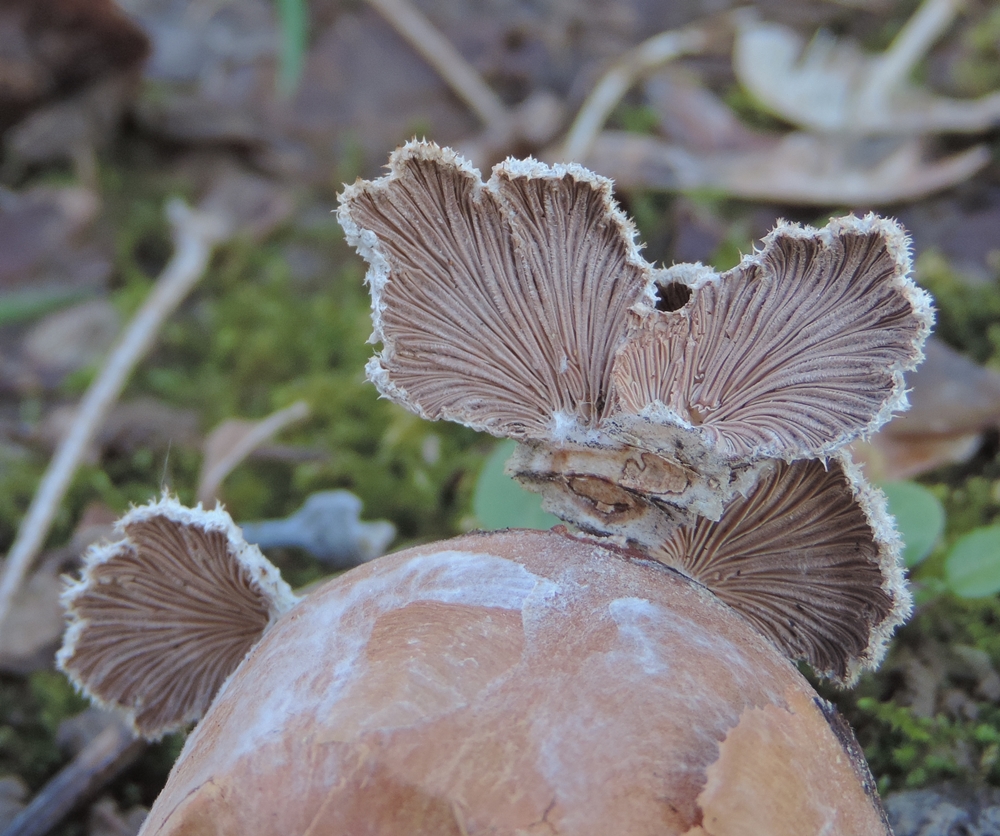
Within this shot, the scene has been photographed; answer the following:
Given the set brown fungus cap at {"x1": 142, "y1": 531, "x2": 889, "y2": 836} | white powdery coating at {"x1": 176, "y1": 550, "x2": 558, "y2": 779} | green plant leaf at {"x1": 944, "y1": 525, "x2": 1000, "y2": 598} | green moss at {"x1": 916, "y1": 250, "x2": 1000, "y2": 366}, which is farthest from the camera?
green moss at {"x1": 916, "y1": 250, "x2": 1000, "y2": 366}

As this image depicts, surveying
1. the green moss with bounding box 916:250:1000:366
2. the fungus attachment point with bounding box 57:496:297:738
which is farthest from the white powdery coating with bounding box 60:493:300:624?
the green moss with bounding box 916:250:1000:366

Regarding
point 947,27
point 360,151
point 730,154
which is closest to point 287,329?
point 360,151

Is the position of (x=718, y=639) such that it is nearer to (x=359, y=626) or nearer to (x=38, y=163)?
(x=359, y=626)

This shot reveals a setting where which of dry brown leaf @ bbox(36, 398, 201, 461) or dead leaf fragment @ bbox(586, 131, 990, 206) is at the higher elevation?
dead leaf fragment @ bbox(586, 131, 990, 206)

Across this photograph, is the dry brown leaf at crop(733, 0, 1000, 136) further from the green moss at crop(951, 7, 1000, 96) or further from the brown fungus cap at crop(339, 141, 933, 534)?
the brown fungus cap at crop(339, 141, 933, 534)

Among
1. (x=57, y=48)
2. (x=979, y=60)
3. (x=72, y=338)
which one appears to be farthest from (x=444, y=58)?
(x=979, y=60)

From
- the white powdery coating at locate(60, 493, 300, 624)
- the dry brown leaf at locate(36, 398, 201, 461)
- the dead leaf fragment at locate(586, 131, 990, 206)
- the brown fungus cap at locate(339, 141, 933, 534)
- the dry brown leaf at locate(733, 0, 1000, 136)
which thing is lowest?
the white powdery coating at locate(60, 493, 300, 624)
